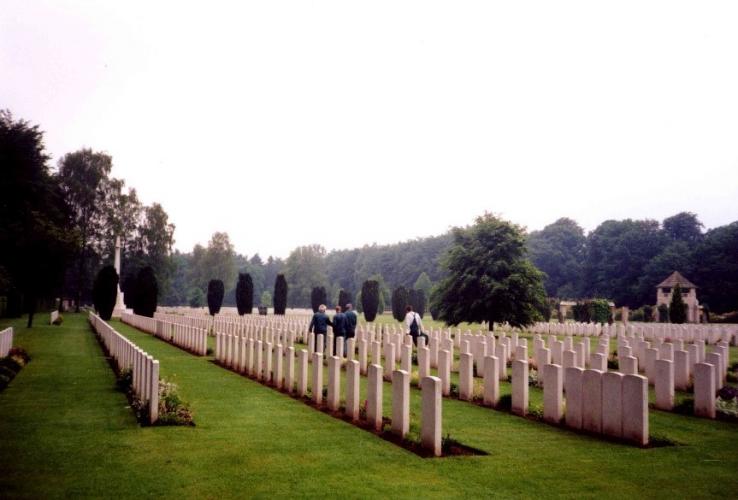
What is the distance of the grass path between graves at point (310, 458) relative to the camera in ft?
17.2

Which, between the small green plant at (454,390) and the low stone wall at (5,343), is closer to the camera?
the small green plant at (454,390)

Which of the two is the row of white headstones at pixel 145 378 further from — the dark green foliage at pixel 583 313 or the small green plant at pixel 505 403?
the dark green foliage at pixel 583 313

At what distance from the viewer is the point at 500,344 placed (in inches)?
521

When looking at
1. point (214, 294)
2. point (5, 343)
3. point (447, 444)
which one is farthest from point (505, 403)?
point (214, 294)

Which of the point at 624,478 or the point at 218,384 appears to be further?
the point at 218,384

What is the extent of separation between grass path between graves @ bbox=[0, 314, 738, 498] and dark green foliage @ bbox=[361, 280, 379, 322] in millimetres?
39000

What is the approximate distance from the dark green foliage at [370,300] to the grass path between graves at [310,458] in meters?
39.0

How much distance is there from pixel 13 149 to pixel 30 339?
14.0 m

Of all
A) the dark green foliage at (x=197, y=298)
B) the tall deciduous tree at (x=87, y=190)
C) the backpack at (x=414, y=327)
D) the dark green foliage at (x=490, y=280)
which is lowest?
the dark green foliage at (x=197, y=298)

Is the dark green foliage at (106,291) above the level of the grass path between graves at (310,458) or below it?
above

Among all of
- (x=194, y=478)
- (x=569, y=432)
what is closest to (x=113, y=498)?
(x=194, y=478)

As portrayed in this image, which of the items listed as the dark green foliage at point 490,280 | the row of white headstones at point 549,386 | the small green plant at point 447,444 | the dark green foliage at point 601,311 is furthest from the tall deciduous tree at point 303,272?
the small green plant at point 447,444

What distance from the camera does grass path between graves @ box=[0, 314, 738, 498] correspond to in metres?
5.25

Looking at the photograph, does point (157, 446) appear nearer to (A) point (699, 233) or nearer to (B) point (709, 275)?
(B) point (709, 275)
